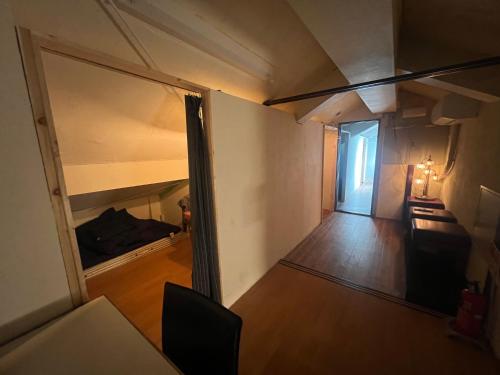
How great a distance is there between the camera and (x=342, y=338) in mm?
1640

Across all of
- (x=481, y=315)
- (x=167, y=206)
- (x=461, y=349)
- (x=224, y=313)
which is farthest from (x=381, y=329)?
(x=167, y=206)

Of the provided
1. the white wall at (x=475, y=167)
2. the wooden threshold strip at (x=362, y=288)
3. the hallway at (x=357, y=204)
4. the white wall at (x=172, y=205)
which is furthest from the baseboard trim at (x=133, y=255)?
the hallway at (x=357, y=204)

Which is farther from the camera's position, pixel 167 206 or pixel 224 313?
pixel 167 206

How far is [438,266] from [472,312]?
37cm

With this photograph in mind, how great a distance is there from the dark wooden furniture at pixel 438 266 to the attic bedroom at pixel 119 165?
2.45 m

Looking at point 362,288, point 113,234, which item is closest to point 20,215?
point 113,234

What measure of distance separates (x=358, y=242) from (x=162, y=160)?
3355 millimetres

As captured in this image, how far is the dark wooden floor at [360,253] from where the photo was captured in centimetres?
239

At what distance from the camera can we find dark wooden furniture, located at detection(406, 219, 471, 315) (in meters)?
1.77

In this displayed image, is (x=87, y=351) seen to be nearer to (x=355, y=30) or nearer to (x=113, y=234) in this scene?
(x=355, y=30)

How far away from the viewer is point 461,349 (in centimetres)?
153

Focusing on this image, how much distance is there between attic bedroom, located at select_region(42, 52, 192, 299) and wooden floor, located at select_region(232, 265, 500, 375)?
115 centimetres

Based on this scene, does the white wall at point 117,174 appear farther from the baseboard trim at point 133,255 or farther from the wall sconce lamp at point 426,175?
the wall sconce lamp at point 426,175

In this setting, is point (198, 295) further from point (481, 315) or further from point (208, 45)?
point (481, 315)
